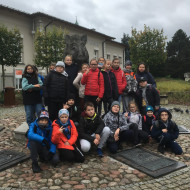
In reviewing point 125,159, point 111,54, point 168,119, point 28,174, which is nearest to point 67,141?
point 28,174

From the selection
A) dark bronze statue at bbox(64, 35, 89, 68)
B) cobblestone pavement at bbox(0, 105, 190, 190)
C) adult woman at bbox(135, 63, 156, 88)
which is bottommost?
cobblestone pavement at bbox(0, 105, 190, 190)

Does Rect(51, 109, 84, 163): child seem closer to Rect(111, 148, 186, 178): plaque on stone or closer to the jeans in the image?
Rect(111, 148, 186, 178): plaque on stone

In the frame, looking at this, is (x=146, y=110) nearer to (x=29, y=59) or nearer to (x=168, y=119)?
(x=168, y=119)

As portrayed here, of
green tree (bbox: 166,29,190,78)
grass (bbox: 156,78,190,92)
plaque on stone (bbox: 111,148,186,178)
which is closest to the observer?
plaque on stone (bbox: 111,148,186,178)

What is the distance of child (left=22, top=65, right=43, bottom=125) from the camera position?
4965 mm

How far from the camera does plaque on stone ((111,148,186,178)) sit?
11.3 ft

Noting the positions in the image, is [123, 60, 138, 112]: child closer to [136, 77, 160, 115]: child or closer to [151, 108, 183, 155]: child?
[136, 77, 160, 115]: child

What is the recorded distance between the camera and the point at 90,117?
14.5 ft

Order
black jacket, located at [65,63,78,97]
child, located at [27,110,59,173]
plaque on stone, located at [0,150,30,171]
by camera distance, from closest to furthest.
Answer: child, located at [27,110,59,173] < plaque on stone, located at [0,150,30,171] < black jacket, located at [65,63,78,97]

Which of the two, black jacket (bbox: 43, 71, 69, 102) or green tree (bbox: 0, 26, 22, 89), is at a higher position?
green tree (bbox: 0, 26, 22, 89)

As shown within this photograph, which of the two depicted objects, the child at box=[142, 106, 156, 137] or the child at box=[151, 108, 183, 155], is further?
the child at box=[142, 106, 156, 137]

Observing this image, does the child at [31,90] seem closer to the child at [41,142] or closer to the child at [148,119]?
the child at [41,142]

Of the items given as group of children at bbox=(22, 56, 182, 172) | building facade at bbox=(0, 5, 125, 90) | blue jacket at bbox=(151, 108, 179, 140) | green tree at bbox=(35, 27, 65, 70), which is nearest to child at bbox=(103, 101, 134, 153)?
group of children at bbox=(22, 56, 182, 172)

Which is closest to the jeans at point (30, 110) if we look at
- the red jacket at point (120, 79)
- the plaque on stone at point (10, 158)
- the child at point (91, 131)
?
the plaque on stone at point (10, 158)
